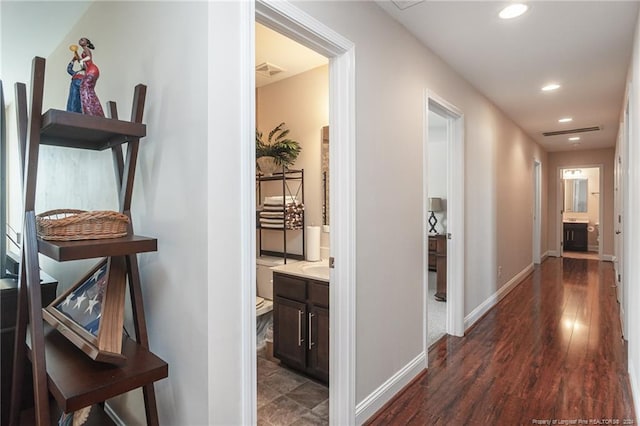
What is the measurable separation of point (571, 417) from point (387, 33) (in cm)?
255

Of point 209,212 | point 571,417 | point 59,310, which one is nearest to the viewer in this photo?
point 209,212

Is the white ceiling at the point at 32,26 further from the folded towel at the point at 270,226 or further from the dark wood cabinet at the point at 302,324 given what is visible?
the dark wood cabinet at the point at 302,324

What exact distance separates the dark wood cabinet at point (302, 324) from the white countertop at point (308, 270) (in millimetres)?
30

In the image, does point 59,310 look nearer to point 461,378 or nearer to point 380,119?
point 380,119

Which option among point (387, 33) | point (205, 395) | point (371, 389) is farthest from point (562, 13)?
point (205, 395)

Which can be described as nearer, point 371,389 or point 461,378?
point 371,389

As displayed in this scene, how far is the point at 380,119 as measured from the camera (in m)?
2.21

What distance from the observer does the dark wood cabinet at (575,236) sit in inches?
355

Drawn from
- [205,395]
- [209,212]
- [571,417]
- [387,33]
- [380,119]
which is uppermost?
[387,33]

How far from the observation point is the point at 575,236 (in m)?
9.13

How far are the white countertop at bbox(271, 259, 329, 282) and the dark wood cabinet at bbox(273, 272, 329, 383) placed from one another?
0.10ft

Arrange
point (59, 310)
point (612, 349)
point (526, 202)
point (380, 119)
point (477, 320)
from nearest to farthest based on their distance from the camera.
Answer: point (59, 310), point (380, 119), point (612, 349), point (477, 320), point (526, 202)

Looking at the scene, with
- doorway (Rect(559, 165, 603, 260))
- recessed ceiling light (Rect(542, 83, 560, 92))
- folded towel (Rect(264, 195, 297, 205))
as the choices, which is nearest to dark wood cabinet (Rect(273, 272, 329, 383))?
folded towel (Rect(264, 195, 297, 205))

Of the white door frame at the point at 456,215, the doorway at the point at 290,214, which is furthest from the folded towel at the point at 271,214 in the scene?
the white door frame at the point at 456,215
